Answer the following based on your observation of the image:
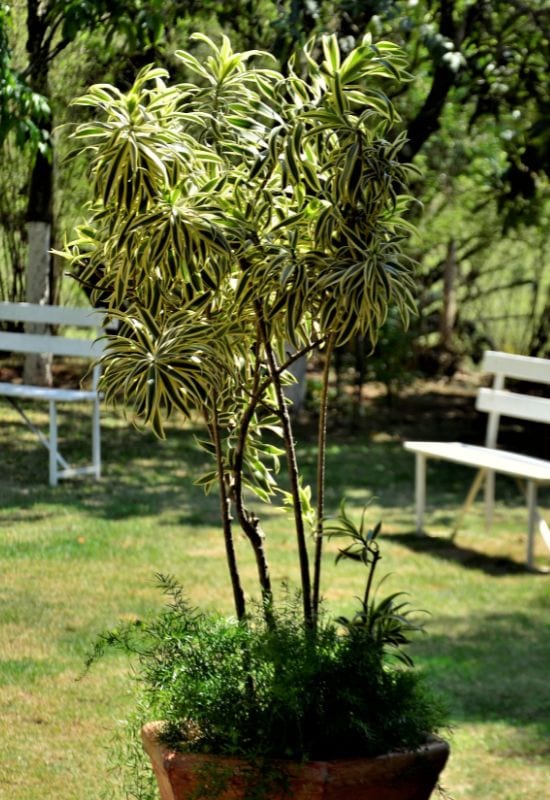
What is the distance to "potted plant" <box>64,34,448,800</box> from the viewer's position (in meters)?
3.20

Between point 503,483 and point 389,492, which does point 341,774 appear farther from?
point 503,483

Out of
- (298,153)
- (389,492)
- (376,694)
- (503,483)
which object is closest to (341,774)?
(376,694)

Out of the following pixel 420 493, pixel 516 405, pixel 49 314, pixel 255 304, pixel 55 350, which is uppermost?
pixel 255 304

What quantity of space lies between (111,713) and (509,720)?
5.18 ft

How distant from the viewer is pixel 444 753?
128 inches

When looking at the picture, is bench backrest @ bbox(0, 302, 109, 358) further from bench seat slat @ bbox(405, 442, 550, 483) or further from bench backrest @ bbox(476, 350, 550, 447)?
bench backrest @ bbox(476, 350, 550, 447)

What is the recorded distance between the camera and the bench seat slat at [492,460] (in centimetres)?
752

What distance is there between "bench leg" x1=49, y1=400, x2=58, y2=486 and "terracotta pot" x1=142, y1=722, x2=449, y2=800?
5.79m

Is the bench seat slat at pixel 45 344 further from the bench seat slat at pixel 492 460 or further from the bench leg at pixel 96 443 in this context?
the bench seat slat at pixel 492 460

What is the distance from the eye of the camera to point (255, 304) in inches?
137

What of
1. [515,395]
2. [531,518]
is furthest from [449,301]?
[531,518]

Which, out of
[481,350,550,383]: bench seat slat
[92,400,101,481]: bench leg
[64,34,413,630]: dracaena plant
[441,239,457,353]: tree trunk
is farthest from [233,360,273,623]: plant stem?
[441,239,457,353]: tree trunk

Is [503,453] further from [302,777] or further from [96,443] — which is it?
[302,777]

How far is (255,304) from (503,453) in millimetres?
5156
